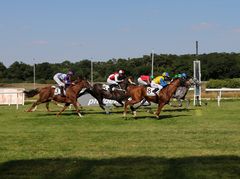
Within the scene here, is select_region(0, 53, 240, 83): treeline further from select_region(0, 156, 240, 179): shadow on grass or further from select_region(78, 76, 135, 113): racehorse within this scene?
select_region(0, 156, 240, 179): shadow on grass

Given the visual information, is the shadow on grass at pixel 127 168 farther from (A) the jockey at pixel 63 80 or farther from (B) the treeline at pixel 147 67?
(B) the treeline at pixel 147 67

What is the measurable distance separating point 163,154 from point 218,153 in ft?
3.57

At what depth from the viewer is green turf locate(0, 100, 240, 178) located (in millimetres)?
7945

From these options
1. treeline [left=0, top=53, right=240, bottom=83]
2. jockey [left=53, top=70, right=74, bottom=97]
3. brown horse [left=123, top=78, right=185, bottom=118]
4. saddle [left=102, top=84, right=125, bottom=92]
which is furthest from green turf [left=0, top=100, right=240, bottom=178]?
treeline [left=0, top=53, right=240, bottom=83]

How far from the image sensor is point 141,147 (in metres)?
10.8

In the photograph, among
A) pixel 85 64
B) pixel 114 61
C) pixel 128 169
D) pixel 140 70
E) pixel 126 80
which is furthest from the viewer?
pixel 114 61

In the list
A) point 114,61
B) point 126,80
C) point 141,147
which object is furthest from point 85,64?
point 141,147

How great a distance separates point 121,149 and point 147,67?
244 feet

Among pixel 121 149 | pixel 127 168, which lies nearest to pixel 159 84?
pixel 121 149

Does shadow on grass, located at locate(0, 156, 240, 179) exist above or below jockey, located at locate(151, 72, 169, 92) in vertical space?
below

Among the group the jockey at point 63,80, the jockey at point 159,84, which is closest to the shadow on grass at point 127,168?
the jockey at point 159,84

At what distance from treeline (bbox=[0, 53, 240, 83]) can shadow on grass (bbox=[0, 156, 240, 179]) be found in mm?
73139

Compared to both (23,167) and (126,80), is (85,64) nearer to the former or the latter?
(126,80)

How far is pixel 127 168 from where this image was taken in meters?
8.18
